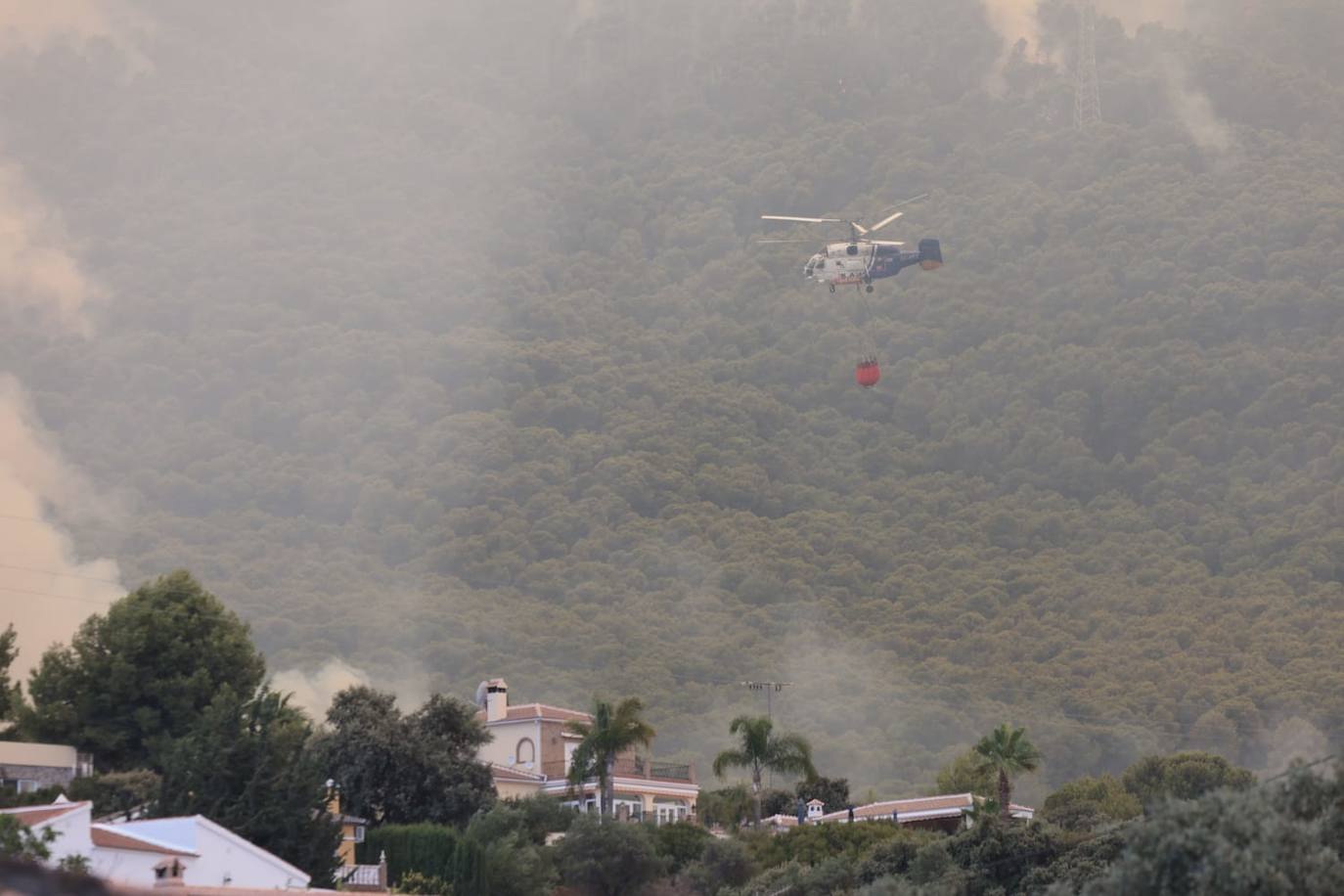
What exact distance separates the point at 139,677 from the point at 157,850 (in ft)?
104

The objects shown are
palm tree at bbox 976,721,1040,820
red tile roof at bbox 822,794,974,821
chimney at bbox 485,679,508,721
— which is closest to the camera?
palm tree at bbox 976,721,1040,820

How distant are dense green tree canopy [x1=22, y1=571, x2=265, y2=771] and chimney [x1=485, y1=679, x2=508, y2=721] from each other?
29.8 meters

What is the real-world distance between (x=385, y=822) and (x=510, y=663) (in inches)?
4703

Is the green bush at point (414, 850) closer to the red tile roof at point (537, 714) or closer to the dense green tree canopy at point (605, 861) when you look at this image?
the dense green tree canopy at point (605, 861)

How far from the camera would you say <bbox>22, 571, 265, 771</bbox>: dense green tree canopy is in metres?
71.7

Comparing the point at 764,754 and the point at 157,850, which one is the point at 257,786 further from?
the point at 764,754

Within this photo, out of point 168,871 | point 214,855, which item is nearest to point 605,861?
point 214,855

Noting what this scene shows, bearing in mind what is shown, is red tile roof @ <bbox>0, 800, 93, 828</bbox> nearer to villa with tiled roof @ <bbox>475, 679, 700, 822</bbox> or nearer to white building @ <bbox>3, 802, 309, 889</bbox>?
white building @ <bbox>3, 802, 309, 889</bbox>

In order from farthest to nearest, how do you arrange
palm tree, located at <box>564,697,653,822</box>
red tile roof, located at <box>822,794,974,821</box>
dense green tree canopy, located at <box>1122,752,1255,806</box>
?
dense green tree canopy, located at <box>1122,752,1255,806</box>
red tile roof, located at <box>822,794,974,821</box>
palm tree, located at <box>564,697,653,822</box>

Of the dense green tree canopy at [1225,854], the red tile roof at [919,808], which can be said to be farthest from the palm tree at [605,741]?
the dense green tree canopy at [1225,854]

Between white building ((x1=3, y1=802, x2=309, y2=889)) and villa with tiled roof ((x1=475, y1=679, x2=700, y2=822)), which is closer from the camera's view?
white building ((x1=3, y1=802, x2=309, y2=889))

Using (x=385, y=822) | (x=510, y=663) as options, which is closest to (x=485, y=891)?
(x=385, y=822)

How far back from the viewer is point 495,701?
351 feet

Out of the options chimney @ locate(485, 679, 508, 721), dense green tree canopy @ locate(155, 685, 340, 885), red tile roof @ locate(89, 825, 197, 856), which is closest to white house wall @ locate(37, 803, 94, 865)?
red tile roof @ locate(89, 825, 197, 856)
